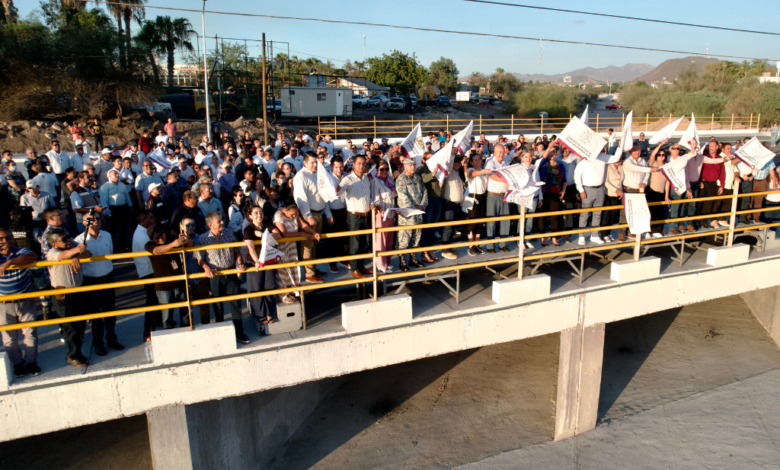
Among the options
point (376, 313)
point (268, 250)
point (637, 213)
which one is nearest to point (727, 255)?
point (637, 213)

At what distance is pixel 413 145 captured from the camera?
10953 mm

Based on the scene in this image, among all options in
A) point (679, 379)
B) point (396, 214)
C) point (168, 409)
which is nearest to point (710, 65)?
point (679, 379)

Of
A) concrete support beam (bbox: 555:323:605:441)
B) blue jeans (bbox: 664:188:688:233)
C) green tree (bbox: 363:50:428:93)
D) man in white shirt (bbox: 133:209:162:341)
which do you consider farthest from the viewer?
green tree (bbox: 363:50:428:93)

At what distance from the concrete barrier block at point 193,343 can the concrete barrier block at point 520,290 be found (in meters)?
3.56

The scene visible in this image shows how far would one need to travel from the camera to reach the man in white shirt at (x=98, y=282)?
576 centimetres

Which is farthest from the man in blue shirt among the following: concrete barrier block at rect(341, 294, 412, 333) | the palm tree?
the palm tree

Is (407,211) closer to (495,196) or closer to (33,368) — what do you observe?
(495,196)

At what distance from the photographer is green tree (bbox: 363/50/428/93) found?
66500 millimetres

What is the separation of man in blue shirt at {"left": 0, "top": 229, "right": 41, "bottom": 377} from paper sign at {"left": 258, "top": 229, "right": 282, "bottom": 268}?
224cm

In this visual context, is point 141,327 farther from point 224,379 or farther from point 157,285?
point 224,379

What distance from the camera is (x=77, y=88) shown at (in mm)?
A: 25906

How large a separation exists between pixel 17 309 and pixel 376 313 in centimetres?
390

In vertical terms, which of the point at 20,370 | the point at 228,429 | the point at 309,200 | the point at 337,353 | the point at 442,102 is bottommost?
the point at 228,429

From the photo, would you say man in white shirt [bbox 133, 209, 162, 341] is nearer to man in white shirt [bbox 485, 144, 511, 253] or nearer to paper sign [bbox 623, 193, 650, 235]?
man in white shirt [bbox 485, 144, 511, 253]
